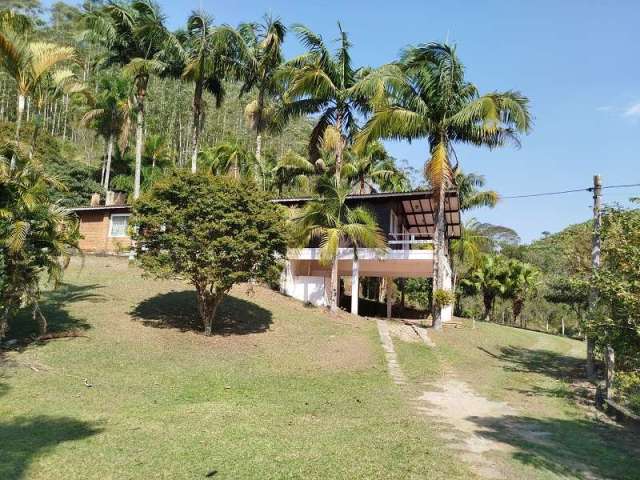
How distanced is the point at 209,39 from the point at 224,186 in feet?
42.6

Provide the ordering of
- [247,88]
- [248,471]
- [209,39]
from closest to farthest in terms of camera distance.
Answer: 1. [248,471]
2. [209,39]
3. [247,88]

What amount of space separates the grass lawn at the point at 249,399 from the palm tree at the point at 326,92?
8438 millimetres

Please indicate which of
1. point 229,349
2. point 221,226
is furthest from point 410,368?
point 221,226

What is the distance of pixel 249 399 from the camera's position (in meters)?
9.90

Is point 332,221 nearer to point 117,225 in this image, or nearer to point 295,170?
point 295,170

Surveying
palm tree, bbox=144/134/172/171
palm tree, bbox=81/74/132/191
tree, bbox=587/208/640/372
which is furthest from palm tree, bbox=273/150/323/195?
tree, bbox=587/208/640/372

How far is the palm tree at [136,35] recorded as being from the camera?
80.3 feet

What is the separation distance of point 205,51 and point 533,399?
21071 mm

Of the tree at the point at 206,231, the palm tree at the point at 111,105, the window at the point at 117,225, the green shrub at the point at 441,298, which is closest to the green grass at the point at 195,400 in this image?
the tree at the point at 206,231

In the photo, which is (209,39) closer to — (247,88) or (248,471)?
(247,88)

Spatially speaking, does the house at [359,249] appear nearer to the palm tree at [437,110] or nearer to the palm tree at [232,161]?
the palm tree at [437,110]

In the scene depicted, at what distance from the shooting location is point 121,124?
118 feet

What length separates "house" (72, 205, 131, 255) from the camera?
2827 cm

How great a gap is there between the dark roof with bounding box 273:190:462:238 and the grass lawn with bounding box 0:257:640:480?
7.02m
